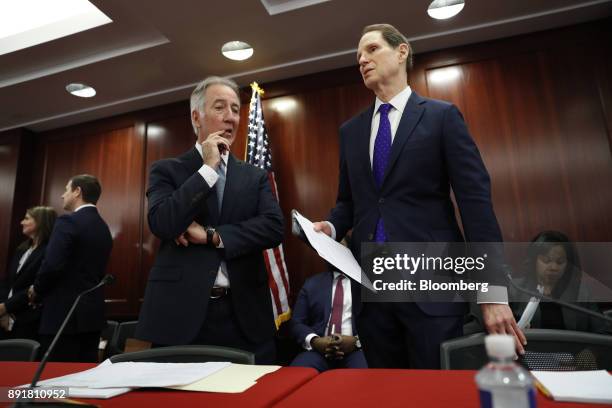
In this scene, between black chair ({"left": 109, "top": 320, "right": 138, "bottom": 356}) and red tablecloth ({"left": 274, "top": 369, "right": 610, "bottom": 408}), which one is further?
black chair ({"left": 109, "top": 320, "right": 138, "bottom": 356})

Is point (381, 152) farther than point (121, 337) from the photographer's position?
No

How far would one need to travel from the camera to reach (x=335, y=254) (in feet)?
3.39

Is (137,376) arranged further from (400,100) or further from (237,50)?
(237,50)

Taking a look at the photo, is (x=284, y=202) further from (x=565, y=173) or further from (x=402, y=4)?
(x=565, y=173)

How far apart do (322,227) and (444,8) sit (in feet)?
8.47

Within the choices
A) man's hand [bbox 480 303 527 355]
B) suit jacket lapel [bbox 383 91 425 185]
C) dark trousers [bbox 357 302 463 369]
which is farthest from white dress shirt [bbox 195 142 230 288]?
man's hand [bbox 480 303 527 355]

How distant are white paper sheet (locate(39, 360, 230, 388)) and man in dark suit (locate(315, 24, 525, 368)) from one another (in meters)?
0.54

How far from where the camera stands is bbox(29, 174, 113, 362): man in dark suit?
93.4 inches

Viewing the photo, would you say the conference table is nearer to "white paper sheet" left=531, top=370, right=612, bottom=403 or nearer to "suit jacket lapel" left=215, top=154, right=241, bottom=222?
→ "white paper sheet" left=531, top=370, right=612, bottom=403

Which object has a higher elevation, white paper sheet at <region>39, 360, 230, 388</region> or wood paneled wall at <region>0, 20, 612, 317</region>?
wood paneled wall at <region>0, 20, 612, 317</region>

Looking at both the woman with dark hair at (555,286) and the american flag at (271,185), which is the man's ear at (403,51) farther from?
the american flag at (271,185)

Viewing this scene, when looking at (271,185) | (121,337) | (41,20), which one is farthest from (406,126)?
(41,20)

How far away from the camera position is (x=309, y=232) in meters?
1.05

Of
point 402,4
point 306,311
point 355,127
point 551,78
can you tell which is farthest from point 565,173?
point 355,127
